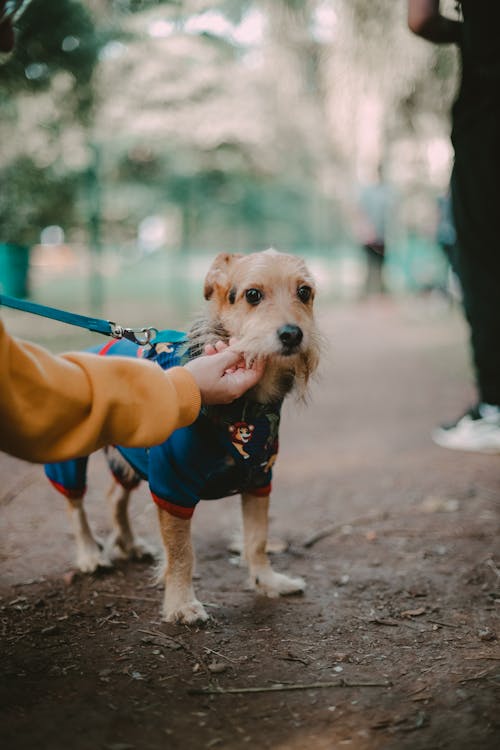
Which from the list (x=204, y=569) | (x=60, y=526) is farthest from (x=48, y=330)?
(x=204, y=569)

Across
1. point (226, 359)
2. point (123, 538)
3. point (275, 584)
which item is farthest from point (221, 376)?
point (123, 538)

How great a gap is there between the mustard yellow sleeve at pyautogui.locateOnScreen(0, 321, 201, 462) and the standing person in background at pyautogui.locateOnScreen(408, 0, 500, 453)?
325 cm

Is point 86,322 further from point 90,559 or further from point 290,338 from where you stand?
point 90,559

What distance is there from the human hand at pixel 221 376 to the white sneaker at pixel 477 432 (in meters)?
3.22

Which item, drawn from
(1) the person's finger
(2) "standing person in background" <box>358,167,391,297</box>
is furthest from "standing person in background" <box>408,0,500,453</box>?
(2) "standing person in background" <box>358,167,391,297</box>

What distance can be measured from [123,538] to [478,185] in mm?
3166

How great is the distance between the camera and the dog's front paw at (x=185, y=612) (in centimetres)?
281

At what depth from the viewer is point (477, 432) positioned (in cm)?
534

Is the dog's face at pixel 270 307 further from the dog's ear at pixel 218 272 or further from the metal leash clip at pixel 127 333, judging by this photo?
the metal leash clip at pixel 127 333

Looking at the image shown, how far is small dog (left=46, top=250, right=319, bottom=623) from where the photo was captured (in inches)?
107

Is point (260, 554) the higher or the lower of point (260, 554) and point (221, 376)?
the lower

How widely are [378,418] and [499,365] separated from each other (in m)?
1.84

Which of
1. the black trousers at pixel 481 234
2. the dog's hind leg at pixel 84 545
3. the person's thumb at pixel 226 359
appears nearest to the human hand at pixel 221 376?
the person's thumb at pixel 226 359

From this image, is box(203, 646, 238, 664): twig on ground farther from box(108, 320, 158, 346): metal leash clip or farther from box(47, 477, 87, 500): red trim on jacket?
box(108, 320, 158, 346): metal leash clip
